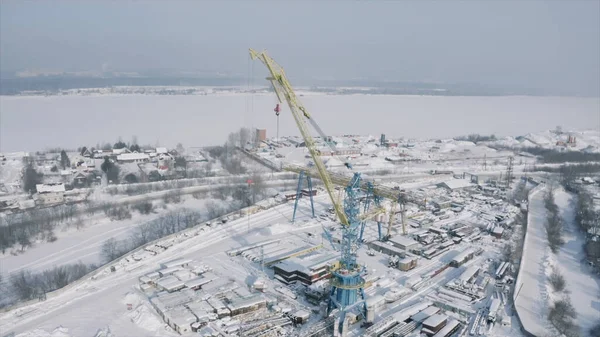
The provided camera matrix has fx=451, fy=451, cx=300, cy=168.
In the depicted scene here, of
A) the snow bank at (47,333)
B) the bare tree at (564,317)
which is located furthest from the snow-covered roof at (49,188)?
the bare tree at (564,317)

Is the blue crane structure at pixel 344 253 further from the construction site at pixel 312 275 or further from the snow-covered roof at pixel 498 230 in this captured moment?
the snow-covered roof at pixel 498 230

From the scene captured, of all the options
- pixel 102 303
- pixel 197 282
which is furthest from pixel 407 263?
pixel 102 303

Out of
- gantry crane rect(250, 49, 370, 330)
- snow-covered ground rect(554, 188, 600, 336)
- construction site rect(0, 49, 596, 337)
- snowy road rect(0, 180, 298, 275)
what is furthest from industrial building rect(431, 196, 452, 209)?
snowy road rect(0, 180, 298, 275)

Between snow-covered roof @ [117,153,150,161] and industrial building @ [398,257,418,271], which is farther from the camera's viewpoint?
snow-covered roof @ [117,153,150,161]

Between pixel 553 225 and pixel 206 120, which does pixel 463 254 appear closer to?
pixel 553 225

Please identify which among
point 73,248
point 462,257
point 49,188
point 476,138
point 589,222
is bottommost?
point 73,248

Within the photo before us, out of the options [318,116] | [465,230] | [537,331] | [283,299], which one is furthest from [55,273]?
[318,116]

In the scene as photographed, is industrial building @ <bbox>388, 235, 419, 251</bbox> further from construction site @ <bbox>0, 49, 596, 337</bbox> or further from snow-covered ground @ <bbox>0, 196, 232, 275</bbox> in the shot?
snow-covered ground @ <bbox>0, 196, 232, 275</bbox>
